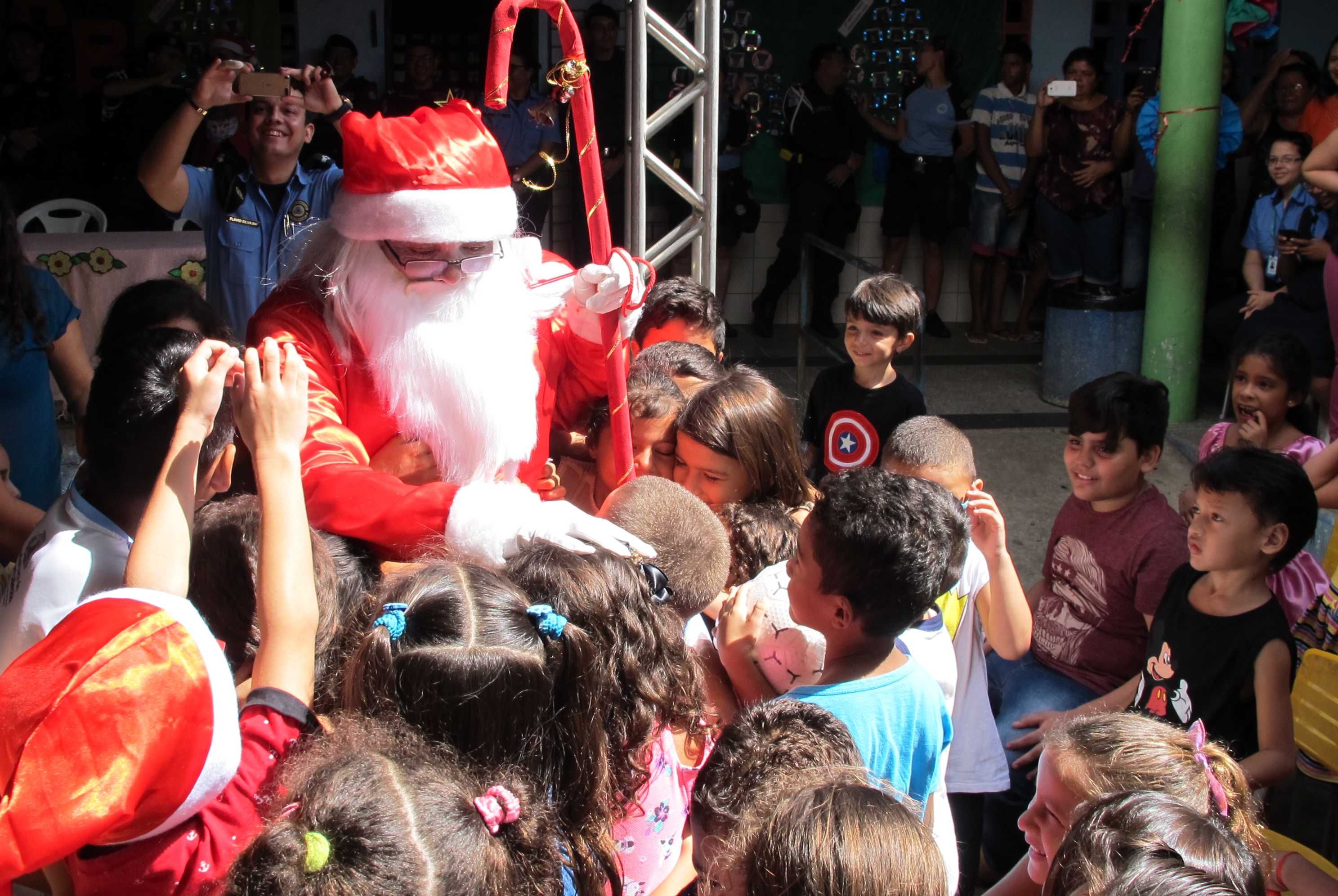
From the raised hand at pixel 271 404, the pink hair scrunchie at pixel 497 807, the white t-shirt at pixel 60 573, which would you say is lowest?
the pink hair scrunchie at pixel 497 807

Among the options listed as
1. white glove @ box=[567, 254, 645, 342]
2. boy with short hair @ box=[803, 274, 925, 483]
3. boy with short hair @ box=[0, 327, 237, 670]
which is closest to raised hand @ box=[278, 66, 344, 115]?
white glove @ box=[567, 254, 645, 342]

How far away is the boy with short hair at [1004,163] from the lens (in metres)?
7.28

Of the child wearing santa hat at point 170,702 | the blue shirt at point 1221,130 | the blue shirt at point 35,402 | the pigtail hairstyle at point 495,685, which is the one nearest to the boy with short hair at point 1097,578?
the pigtail hairstyle at point 495,685

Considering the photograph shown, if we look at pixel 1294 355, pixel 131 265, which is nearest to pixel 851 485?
pixel 1294 355

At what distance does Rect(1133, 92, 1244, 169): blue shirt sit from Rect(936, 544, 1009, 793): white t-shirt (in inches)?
184

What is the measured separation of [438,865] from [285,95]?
2.78 metres

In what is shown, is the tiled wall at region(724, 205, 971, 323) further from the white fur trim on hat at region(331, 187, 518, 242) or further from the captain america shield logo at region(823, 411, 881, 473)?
the white fur trim on hat at region(331, 187, 518, 242)

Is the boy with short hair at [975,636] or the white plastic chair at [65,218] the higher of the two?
the white plastic chair at [65,218]

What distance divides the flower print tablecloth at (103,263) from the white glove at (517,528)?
3.18 metres

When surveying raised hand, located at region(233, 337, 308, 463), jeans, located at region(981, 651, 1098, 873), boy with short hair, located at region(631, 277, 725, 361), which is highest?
raised hand, located at region(233, 337, 308, 463)

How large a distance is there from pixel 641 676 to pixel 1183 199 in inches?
197

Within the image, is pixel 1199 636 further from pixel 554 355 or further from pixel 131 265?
pixel 131 265

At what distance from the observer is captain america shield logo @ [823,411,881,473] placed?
11.7 ft

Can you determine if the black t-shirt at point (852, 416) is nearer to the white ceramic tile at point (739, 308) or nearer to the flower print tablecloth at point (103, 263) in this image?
the flower print tablecloth at point (103, 263)
